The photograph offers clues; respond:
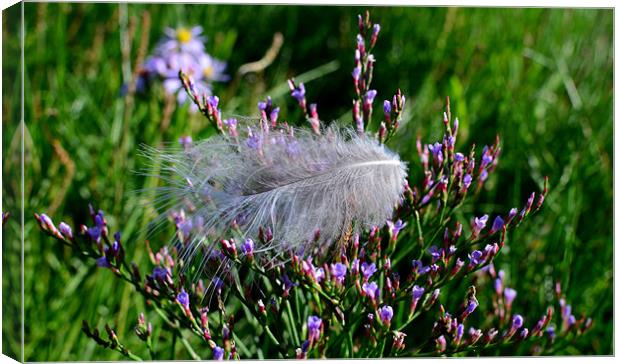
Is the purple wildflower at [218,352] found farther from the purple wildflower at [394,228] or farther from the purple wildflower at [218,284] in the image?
the purple wildflower at [394,228]

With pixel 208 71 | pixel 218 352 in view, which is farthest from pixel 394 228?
pixel 208 71

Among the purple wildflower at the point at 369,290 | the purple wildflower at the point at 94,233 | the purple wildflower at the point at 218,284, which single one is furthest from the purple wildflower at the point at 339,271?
the purple wildflower at the point at 94,233

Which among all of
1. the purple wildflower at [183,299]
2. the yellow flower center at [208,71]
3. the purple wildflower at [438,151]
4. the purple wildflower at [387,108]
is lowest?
the purple wildflower at [183,299]

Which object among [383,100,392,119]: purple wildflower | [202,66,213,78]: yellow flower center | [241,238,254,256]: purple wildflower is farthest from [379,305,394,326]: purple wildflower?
[202,66,213,78]: yellow flower center

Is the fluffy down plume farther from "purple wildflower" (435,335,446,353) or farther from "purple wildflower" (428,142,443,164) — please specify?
"purple wildflower" (435,335,446,353)

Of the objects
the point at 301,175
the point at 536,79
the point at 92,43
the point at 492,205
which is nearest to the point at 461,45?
the point at 536,79

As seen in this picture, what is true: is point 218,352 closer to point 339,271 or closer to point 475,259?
point 339,271
